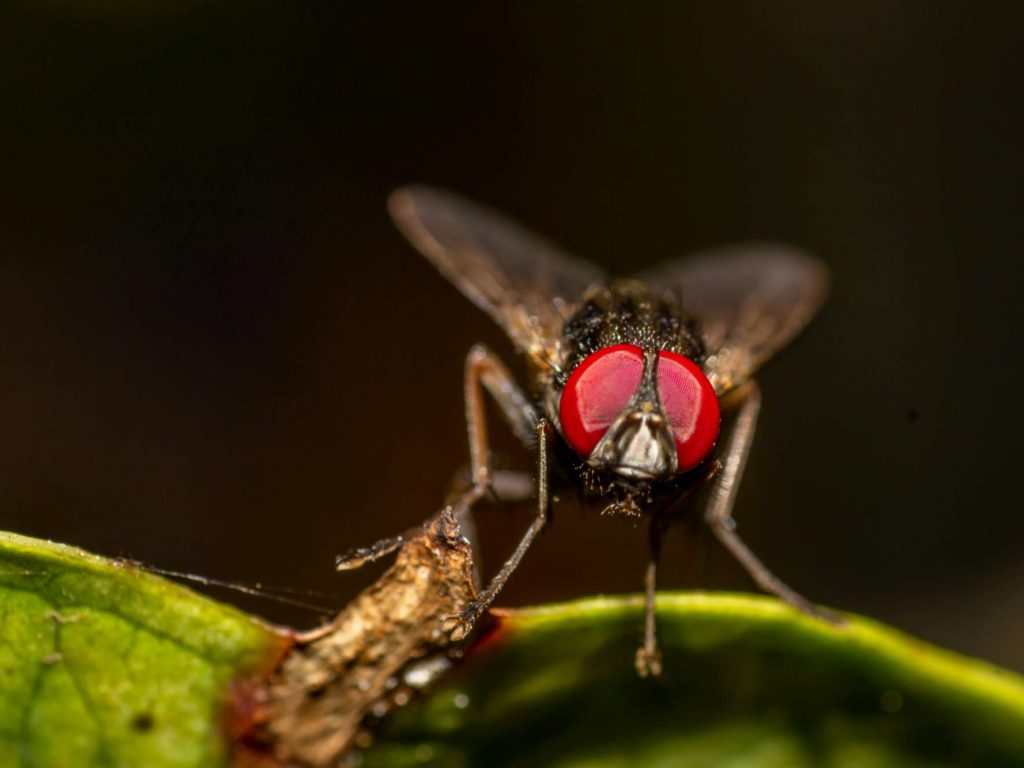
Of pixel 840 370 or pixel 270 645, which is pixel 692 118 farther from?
pixel 270 645

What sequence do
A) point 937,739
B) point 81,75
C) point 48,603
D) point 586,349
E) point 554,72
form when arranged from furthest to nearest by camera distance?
point 554,72 < point 81,75 < point 586,349 < point 937,739 < point 48,603

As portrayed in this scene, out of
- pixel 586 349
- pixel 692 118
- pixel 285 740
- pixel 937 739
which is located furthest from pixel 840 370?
pixel 285 740

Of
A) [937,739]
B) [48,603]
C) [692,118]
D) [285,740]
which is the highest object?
[692,118]

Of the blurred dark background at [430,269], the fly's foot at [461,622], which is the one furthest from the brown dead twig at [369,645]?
the blurred dark background at [430,269]

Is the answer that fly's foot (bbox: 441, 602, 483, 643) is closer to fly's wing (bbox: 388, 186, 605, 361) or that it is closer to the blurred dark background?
fly's wing (bbox: 388, 186, 605, 361)

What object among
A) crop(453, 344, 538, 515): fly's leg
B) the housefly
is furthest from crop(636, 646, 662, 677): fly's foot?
crop(453, 344, 538, 515): fly's leg

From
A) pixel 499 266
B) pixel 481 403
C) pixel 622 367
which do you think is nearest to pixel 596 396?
pixel 622 367

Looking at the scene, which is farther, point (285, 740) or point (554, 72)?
point (554, 72)

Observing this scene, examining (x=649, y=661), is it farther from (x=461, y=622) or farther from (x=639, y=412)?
(x=639, y=412)
